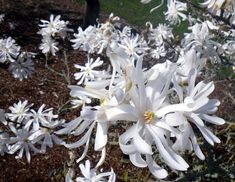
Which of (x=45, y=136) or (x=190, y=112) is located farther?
(x=45, y=136)

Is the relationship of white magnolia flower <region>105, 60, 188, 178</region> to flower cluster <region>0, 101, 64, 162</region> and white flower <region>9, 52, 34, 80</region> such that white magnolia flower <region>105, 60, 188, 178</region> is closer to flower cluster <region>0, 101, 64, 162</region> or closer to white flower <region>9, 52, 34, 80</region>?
flower cluster <region>0, 101, 64, 162</region>

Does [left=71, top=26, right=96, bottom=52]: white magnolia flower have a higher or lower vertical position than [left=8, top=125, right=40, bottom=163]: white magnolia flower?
higher

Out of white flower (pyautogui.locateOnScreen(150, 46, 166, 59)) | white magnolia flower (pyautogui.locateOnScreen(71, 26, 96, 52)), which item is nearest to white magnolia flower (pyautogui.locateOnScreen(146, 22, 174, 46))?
white flower (pyautogui.locateOnScreen(150, 46, 166, 59))

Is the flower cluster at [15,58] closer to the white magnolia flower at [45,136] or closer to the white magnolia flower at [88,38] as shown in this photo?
the white magnolia flower at [88,38]

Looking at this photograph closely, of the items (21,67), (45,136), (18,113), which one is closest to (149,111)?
(45,136)

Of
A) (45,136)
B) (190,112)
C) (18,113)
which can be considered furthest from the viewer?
(18,113)

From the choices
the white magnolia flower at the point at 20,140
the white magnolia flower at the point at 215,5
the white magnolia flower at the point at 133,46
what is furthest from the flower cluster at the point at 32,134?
the white magnolia flower at the point at 215,5

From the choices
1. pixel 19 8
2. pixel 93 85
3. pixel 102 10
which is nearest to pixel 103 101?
pixel 93 85

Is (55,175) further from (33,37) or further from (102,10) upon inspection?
(102,10)

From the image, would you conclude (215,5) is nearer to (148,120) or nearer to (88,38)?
(148,120)
